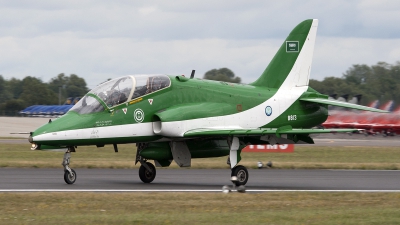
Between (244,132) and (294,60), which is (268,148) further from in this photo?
(244,132)

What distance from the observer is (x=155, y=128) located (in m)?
17.4

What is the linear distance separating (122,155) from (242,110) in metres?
13.6

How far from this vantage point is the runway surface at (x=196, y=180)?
16859 mm

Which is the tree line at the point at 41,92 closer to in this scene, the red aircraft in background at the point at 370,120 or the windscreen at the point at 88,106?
the red aircraft in background at the point at 370,120

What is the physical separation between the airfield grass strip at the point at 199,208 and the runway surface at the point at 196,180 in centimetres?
201

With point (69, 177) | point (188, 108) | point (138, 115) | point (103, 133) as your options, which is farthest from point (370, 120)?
point (69, 177)

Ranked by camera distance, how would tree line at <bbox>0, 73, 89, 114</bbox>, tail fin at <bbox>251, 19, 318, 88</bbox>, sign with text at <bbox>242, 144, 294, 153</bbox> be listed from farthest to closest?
1. tree line at <bbox>0, 73, 89, 114</bbox>
2. sign with text at <bbox>242, 144, 294, 153</bbox>
3. tail fin at <bbox>251, 19, 318, 88</bbox>

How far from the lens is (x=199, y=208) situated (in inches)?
492

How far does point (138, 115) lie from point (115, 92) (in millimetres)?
791

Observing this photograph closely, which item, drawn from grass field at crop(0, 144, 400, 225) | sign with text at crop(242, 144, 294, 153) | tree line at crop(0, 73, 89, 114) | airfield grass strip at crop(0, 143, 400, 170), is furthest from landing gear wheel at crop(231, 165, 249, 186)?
tree line at crop(0, 73, 89, 114)

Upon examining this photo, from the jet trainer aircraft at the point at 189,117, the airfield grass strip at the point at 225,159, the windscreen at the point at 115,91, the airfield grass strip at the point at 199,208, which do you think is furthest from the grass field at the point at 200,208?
the airfield grass strip at the point at 225,159

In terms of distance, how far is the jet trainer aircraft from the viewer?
16.8 meters

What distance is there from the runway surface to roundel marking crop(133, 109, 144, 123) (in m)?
1.64

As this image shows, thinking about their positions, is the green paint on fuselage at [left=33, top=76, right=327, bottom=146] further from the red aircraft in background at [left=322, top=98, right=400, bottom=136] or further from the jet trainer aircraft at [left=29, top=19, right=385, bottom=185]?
the red aircraft in background at [left=322, top=98, right=400, bottom=136]
